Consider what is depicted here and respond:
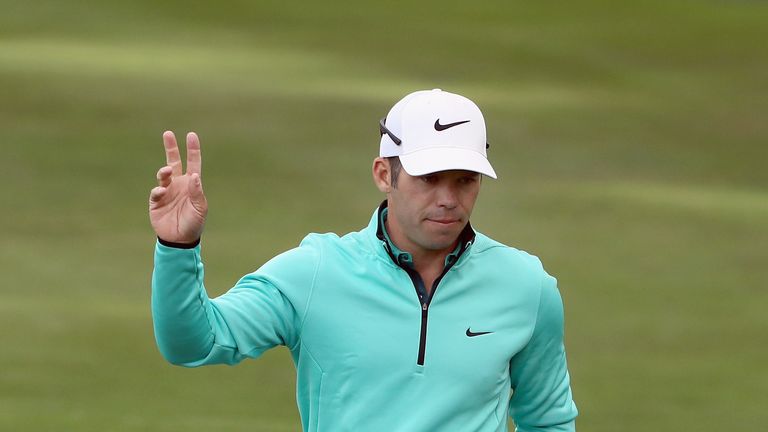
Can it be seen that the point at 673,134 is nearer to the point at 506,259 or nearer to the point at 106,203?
the point at 106,203

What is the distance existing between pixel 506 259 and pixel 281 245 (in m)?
6.38

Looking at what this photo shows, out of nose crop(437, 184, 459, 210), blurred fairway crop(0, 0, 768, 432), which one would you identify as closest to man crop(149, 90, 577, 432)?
nose crop(437, 184, 459, 210)

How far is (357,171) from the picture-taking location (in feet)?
37.4

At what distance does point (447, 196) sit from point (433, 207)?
5 centimetres

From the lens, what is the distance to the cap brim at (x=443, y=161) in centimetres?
396

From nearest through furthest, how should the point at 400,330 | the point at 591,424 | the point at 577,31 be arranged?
1. the point at 400,330
2. the point at 591,424
3. the point at 577,31

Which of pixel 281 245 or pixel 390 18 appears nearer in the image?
pixel 281 245

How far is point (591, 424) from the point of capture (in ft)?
27.5

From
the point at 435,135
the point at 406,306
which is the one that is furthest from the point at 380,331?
the point at 435,135

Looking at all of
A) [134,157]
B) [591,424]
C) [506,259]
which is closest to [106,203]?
[134,157]

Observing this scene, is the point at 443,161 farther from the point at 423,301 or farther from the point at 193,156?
the point at 193,156

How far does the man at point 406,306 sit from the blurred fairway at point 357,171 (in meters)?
4.31

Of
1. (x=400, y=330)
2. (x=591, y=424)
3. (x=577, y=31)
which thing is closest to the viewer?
(x=400, y=330)

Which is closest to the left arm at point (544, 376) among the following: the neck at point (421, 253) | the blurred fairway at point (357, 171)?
the neck at point (421, 253)
